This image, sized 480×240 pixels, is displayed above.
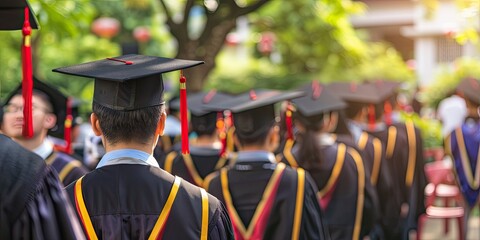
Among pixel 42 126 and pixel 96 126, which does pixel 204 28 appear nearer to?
pixel 42 126

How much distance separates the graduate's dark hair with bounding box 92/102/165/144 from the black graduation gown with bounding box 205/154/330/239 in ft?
4.10

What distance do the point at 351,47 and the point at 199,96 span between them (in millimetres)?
7756

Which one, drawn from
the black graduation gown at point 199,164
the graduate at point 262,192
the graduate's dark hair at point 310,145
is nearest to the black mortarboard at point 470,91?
the graduate's dark hair at point 310,145

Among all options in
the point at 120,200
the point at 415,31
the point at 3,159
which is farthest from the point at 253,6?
the point at 415,31

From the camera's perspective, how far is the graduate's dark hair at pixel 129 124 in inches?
114

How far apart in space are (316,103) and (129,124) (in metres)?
2.96

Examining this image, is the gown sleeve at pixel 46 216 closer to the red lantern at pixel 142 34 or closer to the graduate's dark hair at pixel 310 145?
the graduate's dark hair at pixel 310 145

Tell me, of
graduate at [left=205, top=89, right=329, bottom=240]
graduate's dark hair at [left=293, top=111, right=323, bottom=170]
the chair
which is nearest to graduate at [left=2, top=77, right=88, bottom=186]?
graduate at [left=205, top=89, right=329, bottom=240]

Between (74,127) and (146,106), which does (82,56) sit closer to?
(74,127)

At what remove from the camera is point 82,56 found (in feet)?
59.3

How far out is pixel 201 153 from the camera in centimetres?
555

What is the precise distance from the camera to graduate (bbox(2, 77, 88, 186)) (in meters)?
4.24

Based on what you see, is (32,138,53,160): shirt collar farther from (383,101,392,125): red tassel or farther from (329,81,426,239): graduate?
(383,101,392,125): red tassel

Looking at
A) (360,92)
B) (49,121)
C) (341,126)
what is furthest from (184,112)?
(360,92)
